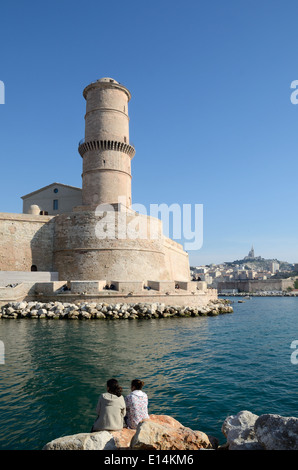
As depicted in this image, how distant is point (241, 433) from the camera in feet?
11.9

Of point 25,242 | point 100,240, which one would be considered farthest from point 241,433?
point 25,242

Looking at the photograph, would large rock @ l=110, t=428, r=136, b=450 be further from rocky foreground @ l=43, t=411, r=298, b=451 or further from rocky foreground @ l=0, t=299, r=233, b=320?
rocky foreground @ l=0, t=299, r=233, b=320

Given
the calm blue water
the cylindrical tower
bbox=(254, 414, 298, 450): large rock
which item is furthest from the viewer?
the cylindrical tower

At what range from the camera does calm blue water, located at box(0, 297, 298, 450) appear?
16.9ft

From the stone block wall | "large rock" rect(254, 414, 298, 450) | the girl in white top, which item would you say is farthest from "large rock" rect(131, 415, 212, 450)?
the stone block wall

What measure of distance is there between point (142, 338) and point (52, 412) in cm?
639

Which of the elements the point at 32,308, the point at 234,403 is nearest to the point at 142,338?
the point at 234,403

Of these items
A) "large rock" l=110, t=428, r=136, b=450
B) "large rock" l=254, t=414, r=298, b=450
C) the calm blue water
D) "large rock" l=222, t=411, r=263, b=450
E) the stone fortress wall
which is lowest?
the calm blue water

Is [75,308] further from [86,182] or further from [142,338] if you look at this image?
[86,182]

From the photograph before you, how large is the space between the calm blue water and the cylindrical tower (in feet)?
44.4

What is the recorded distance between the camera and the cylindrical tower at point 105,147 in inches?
976

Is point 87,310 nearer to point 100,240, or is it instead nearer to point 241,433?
point 100,240

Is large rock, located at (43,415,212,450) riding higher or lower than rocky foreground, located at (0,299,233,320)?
higher
